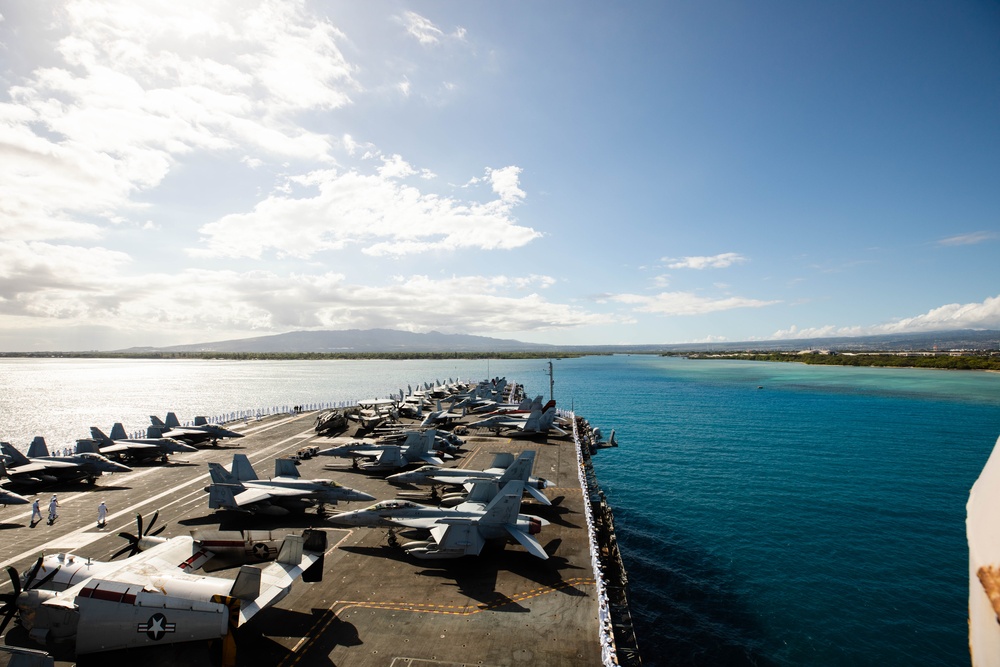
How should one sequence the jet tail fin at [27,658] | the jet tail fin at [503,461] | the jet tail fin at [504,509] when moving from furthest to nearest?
1. the jet tail fin at [503,461]
2. the jet tail fin at [504,509]
3. the jet tail fin at [27,658]

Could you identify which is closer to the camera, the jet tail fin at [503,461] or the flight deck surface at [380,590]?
the flight deck surface at [380,590]

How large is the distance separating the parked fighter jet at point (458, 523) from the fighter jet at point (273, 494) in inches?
184

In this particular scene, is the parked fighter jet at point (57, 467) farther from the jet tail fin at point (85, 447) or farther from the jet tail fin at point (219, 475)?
the jet tail fin at point (219, 475)

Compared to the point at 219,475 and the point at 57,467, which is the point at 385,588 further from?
the point at 57,467

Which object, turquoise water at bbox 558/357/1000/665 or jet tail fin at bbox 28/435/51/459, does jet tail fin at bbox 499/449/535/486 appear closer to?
turquoise water at bbox 558/357/1000/665

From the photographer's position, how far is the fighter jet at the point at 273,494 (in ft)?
107

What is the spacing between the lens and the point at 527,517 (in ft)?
95.9

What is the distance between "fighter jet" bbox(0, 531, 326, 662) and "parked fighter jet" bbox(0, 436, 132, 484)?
28573mm

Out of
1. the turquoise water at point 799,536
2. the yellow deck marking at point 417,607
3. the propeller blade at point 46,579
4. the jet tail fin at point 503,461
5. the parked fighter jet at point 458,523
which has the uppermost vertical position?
the propeller blade at point 46,579

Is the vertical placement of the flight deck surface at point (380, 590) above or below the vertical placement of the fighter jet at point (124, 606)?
below

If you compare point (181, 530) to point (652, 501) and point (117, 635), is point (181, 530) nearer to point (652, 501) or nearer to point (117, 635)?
point (117, 635)

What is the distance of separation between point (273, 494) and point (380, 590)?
518 inches

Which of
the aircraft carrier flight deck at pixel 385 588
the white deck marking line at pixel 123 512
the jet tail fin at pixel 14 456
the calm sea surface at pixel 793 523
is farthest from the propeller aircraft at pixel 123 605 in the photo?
the jet tail fin at pixel 14 456

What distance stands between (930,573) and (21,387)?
245142mm
